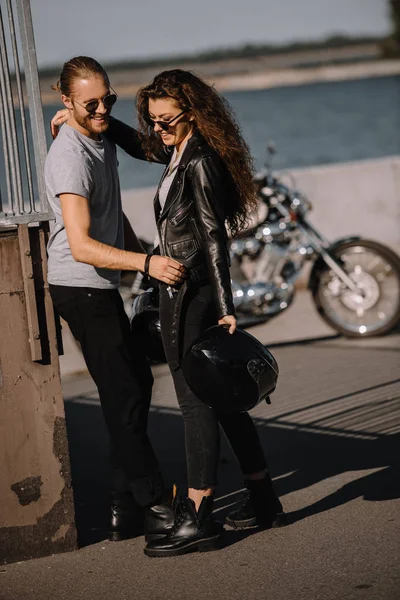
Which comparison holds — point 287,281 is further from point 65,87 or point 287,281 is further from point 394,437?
point 65,87

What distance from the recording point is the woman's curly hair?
4.16m

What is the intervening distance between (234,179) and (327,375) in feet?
11.3

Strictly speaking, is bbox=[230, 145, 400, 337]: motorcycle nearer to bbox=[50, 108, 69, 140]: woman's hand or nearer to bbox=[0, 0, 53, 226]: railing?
bbox=[50, 108, 69, 140]: woman's hand

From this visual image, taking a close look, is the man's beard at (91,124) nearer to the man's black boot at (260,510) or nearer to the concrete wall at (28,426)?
the concrete wall at (28,426)

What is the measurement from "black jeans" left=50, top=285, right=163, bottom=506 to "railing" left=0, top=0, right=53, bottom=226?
325mm

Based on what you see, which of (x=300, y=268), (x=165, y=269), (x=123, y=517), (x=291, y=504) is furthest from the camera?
(x=300, y=268)

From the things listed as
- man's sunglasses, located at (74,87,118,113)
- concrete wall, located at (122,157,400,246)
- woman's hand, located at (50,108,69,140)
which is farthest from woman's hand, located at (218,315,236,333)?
concrete wall, located at (122,157,400,246)

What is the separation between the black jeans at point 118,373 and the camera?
4316 millimetres

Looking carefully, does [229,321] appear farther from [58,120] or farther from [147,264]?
[58,120]

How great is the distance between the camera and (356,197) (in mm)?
11539

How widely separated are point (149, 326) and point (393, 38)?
9530 cm

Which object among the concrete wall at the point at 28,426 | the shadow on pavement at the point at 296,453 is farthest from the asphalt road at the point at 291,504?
the concrete wall at the point at 28,426

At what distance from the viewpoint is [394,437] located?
5.73 meters

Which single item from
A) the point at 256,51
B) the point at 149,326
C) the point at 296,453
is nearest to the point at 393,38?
the point at 256,51
